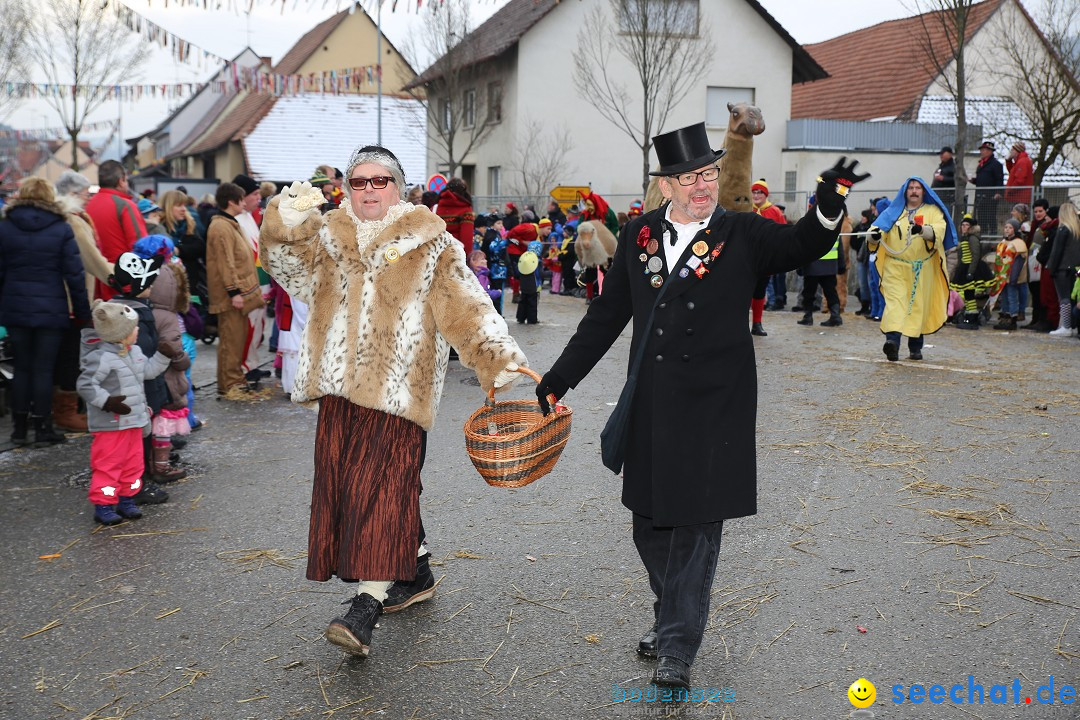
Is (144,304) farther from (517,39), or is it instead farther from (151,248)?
(517,39)

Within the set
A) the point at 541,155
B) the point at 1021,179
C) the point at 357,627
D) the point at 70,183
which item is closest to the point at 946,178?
the point at 1021,179

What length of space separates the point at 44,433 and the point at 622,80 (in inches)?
1048

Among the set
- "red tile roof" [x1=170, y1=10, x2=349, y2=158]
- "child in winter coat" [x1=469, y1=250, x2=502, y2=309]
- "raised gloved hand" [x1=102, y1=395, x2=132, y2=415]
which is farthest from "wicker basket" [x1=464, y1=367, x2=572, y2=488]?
"red tile roof" [x1=170, y1=10, x2=349, y2=158]

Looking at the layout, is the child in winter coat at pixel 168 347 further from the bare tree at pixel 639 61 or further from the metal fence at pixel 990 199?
the bare tree at pixel 639 61

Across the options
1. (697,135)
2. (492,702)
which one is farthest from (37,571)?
(697,135)

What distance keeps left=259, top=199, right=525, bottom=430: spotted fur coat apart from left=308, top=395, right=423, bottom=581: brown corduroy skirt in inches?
4.5

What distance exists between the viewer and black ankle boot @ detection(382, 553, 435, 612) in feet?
15.8

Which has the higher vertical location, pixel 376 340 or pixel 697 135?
pixel 697 135

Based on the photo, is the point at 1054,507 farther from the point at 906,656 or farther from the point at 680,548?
the point at 680,548

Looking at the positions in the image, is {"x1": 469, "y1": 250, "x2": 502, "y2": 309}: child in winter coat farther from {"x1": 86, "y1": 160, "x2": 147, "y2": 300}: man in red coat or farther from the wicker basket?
the wicker basket

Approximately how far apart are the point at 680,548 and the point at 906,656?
41.3 inches

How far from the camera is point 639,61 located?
98.6 feet

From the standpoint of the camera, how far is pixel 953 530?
19.2ft

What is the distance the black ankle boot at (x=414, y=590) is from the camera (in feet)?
15.8
